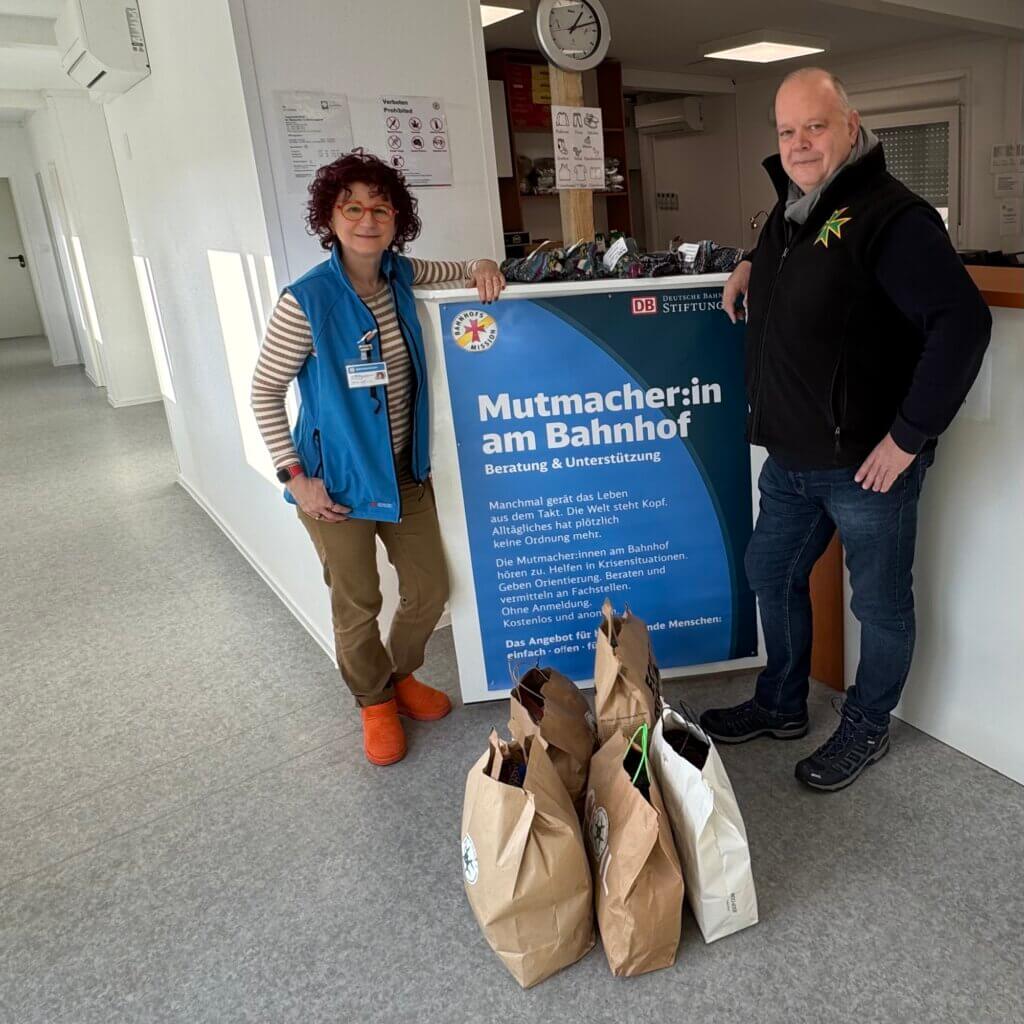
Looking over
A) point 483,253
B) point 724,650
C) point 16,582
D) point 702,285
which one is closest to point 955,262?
point 702,285

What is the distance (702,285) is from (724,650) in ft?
3.36

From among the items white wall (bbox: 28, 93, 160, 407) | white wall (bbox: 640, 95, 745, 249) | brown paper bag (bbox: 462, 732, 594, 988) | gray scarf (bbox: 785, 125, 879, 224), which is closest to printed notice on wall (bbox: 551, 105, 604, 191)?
gray scarf (bbox: 785, 125, 879, 224)

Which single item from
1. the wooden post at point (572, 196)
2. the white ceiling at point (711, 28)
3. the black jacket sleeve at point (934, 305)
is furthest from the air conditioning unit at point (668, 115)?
the black jacket sleeve at point (934, 305)

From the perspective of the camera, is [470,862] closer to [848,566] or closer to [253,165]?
[848,566]

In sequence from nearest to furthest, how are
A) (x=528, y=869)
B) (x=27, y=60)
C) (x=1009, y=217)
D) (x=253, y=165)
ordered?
(x=528, y=869)
(x=253, y=165)
(x=27, y=60)
(x=1009, y=217)

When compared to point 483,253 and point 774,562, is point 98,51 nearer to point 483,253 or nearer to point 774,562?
point 483,253

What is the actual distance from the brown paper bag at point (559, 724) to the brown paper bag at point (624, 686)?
6 centimetres

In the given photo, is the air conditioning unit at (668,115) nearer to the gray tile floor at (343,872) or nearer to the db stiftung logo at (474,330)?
the gray tile floor at (343,872)

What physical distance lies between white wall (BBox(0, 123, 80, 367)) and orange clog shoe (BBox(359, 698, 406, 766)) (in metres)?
10.3

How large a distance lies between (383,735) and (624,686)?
0.76 m

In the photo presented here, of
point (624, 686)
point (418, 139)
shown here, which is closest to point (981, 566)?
point (624, 686)

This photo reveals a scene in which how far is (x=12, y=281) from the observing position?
14070 millimetres

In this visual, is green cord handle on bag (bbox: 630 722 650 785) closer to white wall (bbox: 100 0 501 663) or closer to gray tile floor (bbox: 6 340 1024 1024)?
gray tile floor (bbox: 6 340 1024 1024)

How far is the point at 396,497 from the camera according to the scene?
2150 mm
